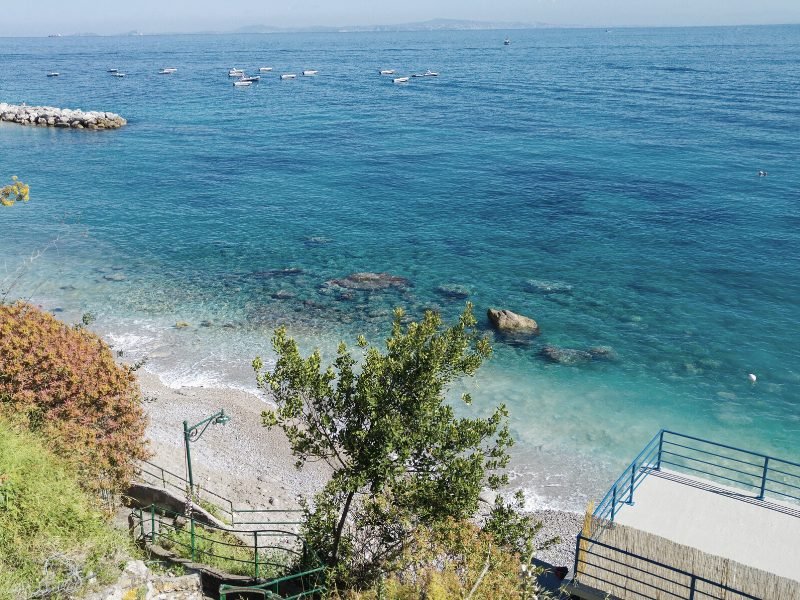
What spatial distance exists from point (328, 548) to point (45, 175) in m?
62.9

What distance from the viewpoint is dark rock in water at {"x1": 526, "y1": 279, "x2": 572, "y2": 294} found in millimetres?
41750

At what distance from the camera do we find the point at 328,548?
15070mm

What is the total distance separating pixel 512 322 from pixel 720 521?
71.2 feet

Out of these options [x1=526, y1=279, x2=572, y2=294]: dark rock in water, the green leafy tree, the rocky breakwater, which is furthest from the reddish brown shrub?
the rocky breakwater

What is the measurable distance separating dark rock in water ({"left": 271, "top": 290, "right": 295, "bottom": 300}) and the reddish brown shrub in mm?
22430

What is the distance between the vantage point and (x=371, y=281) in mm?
42500

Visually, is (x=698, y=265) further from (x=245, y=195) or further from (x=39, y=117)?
(x=39, y=117)

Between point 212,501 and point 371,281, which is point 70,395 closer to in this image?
point 212,501

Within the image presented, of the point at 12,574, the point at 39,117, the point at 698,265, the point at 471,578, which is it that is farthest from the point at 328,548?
the point at 39,117

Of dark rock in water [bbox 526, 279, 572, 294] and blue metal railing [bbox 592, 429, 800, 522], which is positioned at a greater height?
dark rock in water [bbox 526, 279, 572, 294]

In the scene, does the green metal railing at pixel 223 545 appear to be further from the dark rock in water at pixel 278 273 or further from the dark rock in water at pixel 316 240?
the dark rock in water at pixel 316 240

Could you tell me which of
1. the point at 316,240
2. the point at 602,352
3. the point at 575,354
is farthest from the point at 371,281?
the point at 602,352

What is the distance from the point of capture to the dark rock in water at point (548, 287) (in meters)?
41.8

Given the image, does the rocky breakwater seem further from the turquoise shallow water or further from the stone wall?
the stone wall
